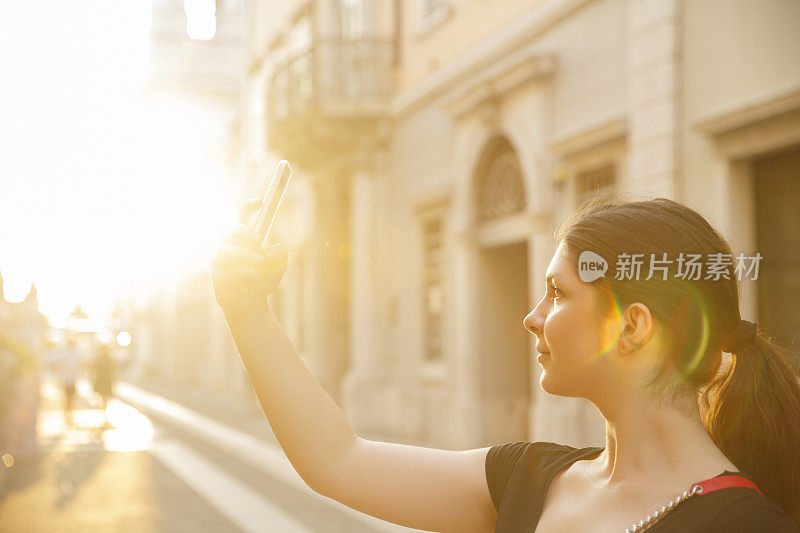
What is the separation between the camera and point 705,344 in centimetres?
167

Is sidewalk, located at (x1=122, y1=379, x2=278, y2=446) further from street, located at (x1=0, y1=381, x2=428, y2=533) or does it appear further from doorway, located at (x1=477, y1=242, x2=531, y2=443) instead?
doorway, located at (x1=477, y1=242, x2=531, y2=443)

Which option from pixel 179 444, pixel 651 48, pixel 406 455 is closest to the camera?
pixel 406 455

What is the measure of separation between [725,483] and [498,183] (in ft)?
42.3

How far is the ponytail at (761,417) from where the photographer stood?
1.66 metres

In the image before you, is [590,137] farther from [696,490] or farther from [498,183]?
[696,490]

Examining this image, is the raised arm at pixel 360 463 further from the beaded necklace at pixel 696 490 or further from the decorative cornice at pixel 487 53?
the decorative cornice at pixel 487 53

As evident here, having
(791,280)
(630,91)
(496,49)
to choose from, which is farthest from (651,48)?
(496,49)

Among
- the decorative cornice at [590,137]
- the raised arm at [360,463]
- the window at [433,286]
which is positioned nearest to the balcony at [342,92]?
the window at [433,286]

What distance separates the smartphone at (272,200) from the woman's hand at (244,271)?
2cm

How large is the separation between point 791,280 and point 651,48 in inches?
106

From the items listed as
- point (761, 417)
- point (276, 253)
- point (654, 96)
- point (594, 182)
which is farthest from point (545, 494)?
point (594, 182)

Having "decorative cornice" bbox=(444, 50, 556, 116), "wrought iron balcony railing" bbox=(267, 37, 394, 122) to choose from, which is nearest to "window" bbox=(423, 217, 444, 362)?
"decorative cornice" bbox=(444, 50, 556, 116)

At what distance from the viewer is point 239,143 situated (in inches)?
1315

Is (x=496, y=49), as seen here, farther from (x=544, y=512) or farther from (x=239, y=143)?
(x=239, y=143)
